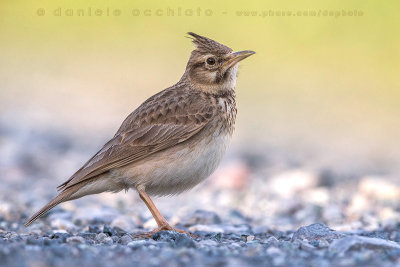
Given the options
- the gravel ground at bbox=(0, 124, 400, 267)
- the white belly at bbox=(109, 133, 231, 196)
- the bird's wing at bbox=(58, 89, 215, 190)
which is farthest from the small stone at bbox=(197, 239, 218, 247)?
the bird's wing at bbox=(58, 89, 215, 190)

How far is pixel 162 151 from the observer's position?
790cm

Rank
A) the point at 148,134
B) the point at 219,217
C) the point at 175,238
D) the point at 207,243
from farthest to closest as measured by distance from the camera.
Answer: the point at 219,217 → the point at 148,134 → the point at 175,238 → the point at 207,243

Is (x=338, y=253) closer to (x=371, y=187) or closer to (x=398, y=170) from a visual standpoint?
(x=371, y=187)

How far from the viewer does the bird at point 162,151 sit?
7754 mm

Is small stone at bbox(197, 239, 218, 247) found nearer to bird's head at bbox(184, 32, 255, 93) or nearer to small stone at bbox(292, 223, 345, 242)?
small stone at bbox(292, 223, 345, 242)

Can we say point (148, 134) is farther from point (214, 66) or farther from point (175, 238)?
point (175, 238)

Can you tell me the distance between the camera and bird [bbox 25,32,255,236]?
775 centimetres

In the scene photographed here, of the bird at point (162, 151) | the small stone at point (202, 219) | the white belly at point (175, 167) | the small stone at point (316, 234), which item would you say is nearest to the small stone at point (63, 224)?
the bird at point (162, 151)

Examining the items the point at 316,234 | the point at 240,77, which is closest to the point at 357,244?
the point at 316,234

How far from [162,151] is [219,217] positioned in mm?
1840

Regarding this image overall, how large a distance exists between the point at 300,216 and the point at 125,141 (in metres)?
→ 3.29

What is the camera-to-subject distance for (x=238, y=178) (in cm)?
1224

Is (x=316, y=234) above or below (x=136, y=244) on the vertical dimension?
below

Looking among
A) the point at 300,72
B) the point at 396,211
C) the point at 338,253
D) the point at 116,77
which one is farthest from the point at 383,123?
the point at 338,253
